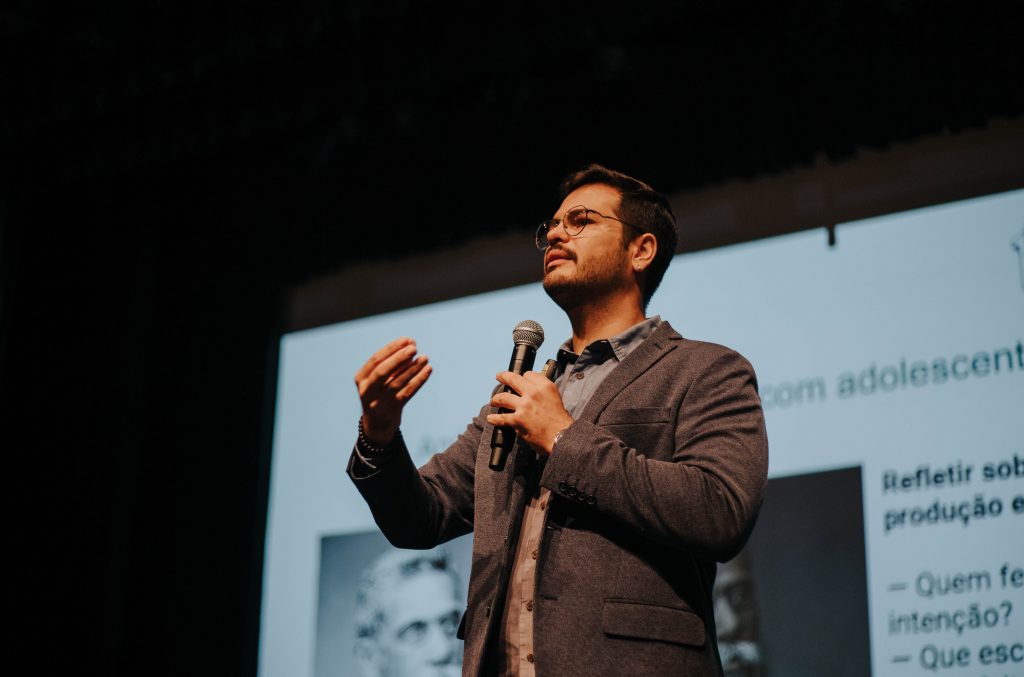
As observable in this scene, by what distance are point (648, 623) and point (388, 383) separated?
59 centimetres

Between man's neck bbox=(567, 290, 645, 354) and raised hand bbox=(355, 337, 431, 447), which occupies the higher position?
man's neck bbox=(567, 290, 645, 354)

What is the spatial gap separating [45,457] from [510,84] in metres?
2.36

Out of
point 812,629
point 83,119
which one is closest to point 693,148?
point 812,629

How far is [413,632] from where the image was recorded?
11.9 ft

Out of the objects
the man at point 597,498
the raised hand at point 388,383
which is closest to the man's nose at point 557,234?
the man at point 597,498

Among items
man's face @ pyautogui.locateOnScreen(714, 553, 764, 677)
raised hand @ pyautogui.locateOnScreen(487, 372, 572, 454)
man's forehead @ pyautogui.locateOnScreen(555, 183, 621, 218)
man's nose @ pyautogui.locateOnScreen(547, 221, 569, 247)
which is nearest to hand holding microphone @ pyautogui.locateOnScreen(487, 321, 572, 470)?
raised hand @ pyautogui.locateOnScreen(487, 372, 572, 454)

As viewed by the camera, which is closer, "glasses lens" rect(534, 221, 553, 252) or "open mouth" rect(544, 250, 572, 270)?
"open mouth" rect(544, 250, 572, 270)

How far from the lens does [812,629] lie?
3016mm

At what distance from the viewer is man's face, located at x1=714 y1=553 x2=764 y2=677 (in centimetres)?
306

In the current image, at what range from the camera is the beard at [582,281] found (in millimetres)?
2281

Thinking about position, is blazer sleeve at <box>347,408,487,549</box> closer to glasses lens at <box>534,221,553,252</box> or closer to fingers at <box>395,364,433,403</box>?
fingers at <box>395,364,433,403</box>

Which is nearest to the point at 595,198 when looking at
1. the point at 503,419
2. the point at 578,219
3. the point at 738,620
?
the point at 578,219

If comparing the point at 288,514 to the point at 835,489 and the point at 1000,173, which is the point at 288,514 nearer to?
the point at 835,489

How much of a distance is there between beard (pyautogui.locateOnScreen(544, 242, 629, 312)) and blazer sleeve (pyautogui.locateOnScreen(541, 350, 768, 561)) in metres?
0.51
